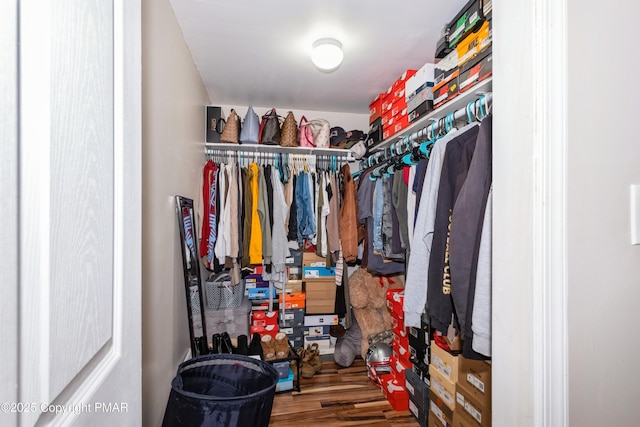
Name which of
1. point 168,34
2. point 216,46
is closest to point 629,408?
point 168,34

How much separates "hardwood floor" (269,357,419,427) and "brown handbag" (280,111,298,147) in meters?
2.00

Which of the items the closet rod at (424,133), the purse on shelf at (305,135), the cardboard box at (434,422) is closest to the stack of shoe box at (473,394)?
the cardboard box at (434,422)

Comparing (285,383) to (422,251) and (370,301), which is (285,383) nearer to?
(370,301)

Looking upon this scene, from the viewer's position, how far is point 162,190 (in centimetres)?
152

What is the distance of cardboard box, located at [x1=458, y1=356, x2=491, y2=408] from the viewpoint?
56.7 inches

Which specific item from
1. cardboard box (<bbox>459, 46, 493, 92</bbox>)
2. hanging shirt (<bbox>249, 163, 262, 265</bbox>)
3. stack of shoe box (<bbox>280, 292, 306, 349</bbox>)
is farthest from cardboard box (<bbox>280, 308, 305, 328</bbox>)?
cardboard box (<bbox>459, 46, 493, 92</bbox>)

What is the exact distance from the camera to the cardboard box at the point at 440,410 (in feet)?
5.66

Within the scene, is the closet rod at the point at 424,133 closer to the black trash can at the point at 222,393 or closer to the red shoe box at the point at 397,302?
the red shoe box at the point at 397,302

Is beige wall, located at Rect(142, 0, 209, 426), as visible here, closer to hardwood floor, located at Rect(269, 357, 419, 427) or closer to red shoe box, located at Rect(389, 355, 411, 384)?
hardwood floor, located at Rect(269, 357, 419, 427)

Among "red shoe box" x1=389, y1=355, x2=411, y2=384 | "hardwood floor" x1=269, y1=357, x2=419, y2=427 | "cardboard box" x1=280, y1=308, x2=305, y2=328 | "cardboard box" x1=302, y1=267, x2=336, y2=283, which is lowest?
"hardwood floor" x1=269, y1=357, x2=419, y2=427

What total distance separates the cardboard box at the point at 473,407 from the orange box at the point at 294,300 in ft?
4.99

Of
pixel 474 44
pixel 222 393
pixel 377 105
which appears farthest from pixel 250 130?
pixel 222 393

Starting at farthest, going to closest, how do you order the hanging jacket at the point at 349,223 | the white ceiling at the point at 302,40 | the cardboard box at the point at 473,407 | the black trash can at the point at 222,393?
the hanging jacket at the point at 349,223 < the white ceiling at the point at 302,40 < the cardboard box at the point at 473,407 < the black trash can at the point at 222,393

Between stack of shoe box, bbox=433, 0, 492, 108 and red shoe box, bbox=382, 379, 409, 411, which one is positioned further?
red shoe box, bbox=382, 379, 409, 411
